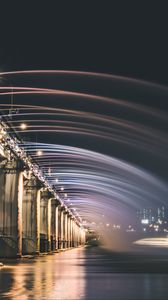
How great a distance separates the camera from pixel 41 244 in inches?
3787

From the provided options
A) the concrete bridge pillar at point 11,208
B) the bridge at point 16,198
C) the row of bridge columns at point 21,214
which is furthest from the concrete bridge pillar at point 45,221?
the concrete bridge pillar at point 11,208

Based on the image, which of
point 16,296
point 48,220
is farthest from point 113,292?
point 48,220

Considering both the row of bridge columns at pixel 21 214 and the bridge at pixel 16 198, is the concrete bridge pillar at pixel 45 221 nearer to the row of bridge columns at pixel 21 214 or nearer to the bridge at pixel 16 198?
the row of bridge columns at pixel 21 214

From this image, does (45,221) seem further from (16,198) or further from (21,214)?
(16,198)

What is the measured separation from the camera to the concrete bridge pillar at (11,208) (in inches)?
2680

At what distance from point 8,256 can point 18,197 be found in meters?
6.12

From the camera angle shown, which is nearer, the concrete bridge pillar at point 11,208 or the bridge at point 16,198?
the bridge at point 16,198

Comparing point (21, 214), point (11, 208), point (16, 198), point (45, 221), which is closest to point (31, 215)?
point (21, 214)

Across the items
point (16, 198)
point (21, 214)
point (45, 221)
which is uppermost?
point (16, 198)

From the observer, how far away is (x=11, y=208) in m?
69.8

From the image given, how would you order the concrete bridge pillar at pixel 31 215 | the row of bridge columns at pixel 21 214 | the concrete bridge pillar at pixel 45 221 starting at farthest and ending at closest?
1. the concrete bridge pillar at pixel 45 221
2. the concrete bridge pillar at pixel 31 215
3. the row of bridge columns at pixel 21 214

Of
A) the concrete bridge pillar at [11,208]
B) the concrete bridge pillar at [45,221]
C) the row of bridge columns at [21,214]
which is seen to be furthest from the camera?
the concrete bridge pillar at [45,221]

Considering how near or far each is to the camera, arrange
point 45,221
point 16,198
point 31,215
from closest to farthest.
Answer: point 16,198 < point 31,215 < point 45,221

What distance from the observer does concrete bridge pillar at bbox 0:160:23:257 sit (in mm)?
68062
